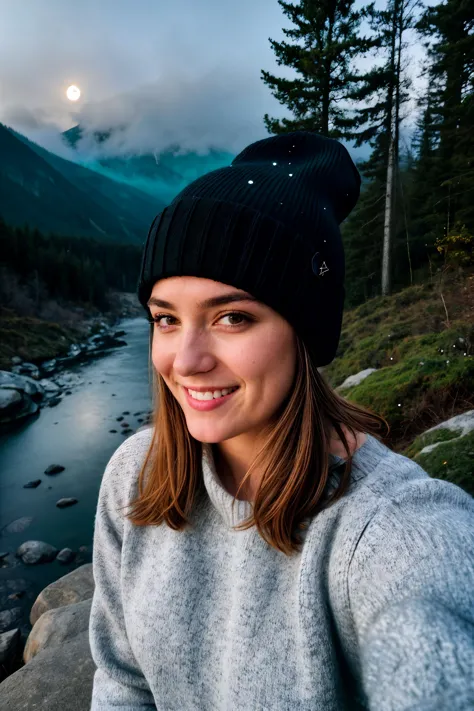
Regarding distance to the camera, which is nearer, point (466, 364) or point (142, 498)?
point (142, 498)

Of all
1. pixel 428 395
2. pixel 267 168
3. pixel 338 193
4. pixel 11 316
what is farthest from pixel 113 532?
pixel 11 316

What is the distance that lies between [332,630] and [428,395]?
172 inches

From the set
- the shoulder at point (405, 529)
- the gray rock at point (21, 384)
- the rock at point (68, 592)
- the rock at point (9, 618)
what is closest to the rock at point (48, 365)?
the gray rock at point (21, 384)

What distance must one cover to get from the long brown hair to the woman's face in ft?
0.28

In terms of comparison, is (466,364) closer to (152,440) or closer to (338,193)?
(338,193)

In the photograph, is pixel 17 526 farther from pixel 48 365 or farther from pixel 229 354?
pixel 48 365

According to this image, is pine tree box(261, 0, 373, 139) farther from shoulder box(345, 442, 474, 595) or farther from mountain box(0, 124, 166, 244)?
mountain box(0, 124, 166, 244)

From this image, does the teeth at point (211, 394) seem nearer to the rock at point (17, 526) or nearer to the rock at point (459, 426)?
the rock at point (459, 426)

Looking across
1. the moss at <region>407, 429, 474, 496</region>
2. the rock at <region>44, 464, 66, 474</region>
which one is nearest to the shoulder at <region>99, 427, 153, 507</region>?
the moss at <region>407, 429, 474, 496</region>

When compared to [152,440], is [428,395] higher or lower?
lower

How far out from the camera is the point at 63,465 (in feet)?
36.0

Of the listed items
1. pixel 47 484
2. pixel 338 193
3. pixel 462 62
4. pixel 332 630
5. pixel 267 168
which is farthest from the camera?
pixel 462 62

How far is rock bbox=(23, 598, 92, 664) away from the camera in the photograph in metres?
3.34

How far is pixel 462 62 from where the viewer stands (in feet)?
41.5
